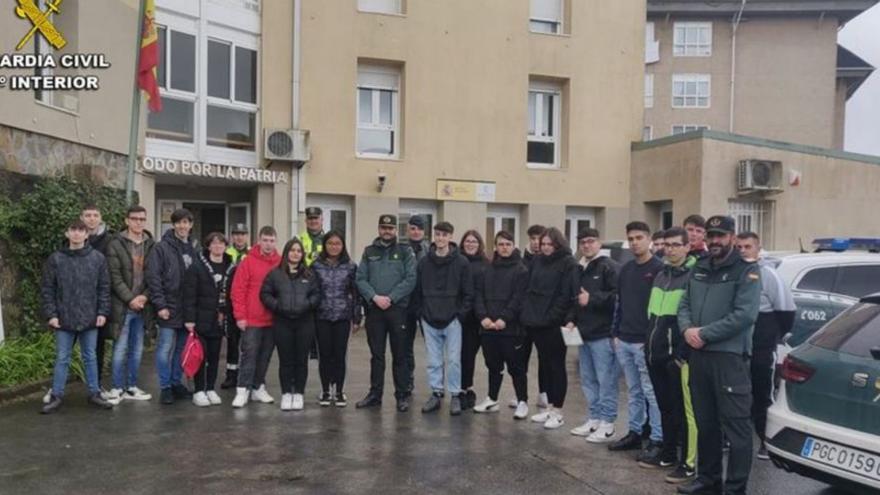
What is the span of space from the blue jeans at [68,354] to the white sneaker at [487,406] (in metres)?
3.91

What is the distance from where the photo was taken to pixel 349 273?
771 cm

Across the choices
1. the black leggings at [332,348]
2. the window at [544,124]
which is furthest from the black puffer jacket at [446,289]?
the window at [544,124]

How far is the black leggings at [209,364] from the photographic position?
7824 mm

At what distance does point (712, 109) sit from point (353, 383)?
29.8 metres

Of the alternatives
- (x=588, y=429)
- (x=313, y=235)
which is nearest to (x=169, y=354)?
(x=313, y=235)

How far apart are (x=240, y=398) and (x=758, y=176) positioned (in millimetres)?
13561

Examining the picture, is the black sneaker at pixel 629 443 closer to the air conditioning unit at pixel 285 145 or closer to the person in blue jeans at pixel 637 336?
the person in blue jeans at pixel 637 336

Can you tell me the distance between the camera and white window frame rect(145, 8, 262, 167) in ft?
45.4

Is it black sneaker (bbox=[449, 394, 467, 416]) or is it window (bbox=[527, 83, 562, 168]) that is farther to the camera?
window (bbox=[527, 83, 562, 168])

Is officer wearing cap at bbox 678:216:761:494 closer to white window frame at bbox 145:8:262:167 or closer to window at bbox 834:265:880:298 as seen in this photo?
window at bbox 834:265:880:298

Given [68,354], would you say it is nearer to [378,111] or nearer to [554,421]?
[554,421]

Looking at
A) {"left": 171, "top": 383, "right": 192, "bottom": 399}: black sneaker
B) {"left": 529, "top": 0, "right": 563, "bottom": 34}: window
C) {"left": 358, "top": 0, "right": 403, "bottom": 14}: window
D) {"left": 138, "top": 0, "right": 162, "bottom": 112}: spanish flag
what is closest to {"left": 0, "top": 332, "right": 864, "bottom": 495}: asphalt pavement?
{"left": 171, "top": 383, "right": 192, "bottom": 399}: black sneaker

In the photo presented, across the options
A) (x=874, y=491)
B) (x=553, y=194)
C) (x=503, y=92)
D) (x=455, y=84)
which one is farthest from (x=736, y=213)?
(x=874, y=491)

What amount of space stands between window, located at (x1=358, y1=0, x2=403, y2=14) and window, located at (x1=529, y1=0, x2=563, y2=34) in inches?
135
